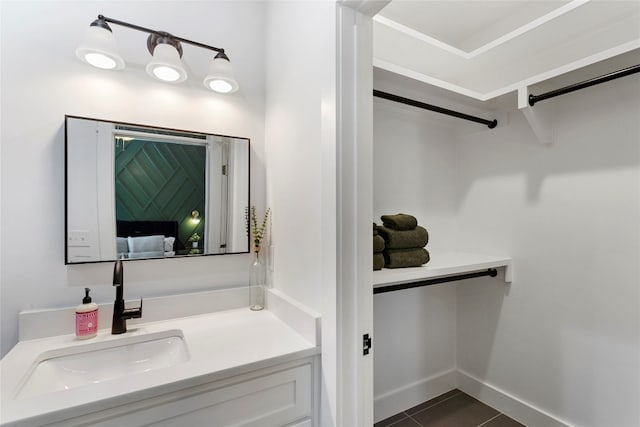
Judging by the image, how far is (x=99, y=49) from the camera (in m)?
1.08

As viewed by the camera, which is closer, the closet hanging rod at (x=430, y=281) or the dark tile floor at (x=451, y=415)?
the closet hanging rod at (x=430, y=281)

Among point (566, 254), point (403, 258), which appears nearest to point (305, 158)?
point (403, 258)

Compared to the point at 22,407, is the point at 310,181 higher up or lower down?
higher up

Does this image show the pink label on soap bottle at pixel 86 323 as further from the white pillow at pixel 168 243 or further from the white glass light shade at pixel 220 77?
the white glass light shade at pixel 220 77

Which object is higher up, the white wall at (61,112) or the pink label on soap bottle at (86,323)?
the white wall at (61,112)

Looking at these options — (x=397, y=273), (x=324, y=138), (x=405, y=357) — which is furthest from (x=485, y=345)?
(x=324, y=138)

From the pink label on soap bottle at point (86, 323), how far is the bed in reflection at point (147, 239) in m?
0.24

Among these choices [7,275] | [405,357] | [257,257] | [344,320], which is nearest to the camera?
[344,320]

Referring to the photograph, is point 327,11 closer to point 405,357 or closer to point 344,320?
point 344,320

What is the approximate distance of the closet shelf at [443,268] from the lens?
4.06 ft

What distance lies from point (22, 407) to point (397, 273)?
1.20 metres

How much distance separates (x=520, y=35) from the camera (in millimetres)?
1383

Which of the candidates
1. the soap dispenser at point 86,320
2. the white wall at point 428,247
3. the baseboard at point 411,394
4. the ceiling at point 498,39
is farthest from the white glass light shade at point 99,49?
the baseboard at point 411,394

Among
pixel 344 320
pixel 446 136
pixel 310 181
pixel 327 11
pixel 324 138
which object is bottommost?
pixel 344 320
